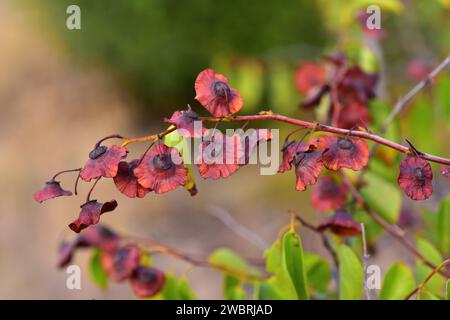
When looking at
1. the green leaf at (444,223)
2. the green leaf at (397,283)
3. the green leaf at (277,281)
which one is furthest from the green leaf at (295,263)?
the green leaf at (444,223)

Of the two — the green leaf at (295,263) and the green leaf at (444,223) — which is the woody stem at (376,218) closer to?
the green leaf at (444,223)

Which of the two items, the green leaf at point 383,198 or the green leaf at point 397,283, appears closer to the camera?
the green leaf at point 397,283

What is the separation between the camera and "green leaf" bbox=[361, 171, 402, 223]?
1162 mm

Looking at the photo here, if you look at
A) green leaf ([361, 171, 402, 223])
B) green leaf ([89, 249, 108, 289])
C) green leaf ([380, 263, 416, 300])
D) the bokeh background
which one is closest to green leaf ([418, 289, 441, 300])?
green leaf ([380, 263, 416, 300])

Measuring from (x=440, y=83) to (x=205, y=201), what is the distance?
295 centimetres

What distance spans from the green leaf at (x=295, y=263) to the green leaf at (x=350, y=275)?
0.23 feet

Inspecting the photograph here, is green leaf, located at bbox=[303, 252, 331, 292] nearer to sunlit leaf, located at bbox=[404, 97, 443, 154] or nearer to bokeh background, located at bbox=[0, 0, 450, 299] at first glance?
sunlit leaf, located at bbox=[404, 97, 443, 154]

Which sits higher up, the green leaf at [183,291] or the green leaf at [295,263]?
the green leaf at [295,263]

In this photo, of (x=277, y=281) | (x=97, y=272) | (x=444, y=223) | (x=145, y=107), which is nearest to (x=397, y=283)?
(x=277, y=281)

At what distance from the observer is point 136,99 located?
5062mm

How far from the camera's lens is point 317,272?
1180 mm

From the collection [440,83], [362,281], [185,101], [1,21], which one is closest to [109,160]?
[362,281]

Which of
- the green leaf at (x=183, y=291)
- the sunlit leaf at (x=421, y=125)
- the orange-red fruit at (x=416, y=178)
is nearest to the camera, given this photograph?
the orange-red fruit at (x=416, y=178)

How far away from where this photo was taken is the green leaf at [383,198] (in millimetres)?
1162
